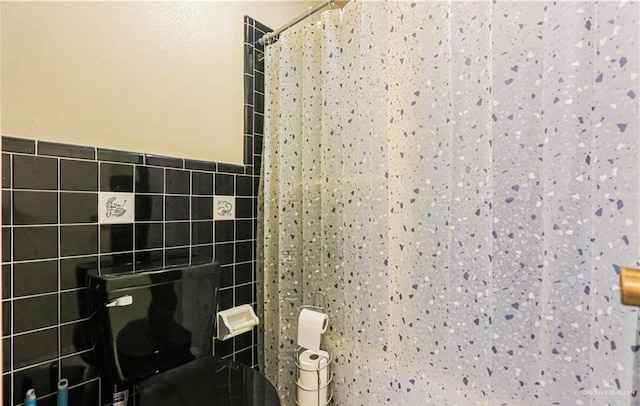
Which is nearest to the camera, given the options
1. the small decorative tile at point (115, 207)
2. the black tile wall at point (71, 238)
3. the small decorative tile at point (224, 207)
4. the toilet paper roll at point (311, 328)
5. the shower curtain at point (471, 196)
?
the shower curtain at point (471, 196)

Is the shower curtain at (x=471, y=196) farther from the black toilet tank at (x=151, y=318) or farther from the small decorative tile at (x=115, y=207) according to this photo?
the small decorative tile at (x=115, y=207)

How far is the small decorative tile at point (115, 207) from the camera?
1.09 meters

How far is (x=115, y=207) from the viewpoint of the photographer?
44.1 inches

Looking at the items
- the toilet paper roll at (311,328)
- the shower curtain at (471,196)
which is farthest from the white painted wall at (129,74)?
the toilet paper roll at (311,328)

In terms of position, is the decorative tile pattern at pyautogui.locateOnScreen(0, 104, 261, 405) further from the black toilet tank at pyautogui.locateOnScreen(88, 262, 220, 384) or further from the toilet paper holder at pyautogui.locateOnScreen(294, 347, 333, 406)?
the toilet paper holder at pyautogui.locateOnScreen(294, 347, 333, 406)

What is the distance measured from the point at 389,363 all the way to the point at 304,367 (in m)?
0.37

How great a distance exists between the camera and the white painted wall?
96cm

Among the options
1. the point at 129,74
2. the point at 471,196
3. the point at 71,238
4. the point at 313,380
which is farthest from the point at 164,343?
the point at 471,196

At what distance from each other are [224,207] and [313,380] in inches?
33.0

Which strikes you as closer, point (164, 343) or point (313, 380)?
point (164, 343)

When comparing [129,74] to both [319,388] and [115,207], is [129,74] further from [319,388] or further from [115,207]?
[319,388]

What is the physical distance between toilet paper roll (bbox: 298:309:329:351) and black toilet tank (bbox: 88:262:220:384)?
358 mm

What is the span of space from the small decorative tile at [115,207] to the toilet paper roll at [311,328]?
0.77 metres

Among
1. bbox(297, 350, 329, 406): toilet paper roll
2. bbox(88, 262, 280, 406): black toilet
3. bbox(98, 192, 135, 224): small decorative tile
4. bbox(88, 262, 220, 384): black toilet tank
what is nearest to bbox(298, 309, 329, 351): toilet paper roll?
bbox(297, 350, 329, 406): toilet paper roll
